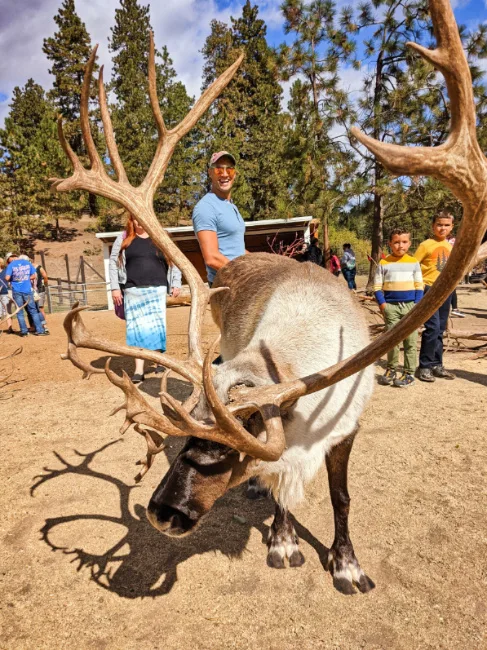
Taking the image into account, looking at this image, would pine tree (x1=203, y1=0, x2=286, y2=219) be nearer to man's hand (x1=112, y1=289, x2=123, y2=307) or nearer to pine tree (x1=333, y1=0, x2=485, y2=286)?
pine tree (x1=333, y1=0, x2=485, y2=286)

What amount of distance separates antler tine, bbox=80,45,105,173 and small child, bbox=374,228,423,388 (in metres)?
3.40

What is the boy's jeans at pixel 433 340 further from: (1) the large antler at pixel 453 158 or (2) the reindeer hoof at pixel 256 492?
(1) the large antler at pixel 453 158

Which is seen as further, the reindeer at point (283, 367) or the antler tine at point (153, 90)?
the antler tine at point (153, 90)

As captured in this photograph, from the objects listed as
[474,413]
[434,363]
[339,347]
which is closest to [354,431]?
[339,347]

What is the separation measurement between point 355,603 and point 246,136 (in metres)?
28.6

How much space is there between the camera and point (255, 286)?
3047 millimetres

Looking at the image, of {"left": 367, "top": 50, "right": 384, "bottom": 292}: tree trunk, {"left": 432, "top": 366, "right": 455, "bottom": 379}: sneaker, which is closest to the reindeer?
{"left": 432, "top": 366, "right": 455, "bottom": 379}: sneaker

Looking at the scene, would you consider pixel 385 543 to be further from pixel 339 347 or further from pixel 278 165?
pixel 278 165

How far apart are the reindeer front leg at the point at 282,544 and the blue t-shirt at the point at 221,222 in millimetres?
2080

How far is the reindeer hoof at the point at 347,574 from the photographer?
2.22 meters

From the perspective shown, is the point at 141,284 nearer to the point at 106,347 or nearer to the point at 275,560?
the point at 106,347

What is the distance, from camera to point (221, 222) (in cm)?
344

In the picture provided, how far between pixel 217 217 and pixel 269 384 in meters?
1.90

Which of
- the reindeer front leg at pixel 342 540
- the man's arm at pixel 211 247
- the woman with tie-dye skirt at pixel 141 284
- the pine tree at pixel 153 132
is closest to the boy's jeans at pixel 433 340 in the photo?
the man's arm at pixel 211 247
